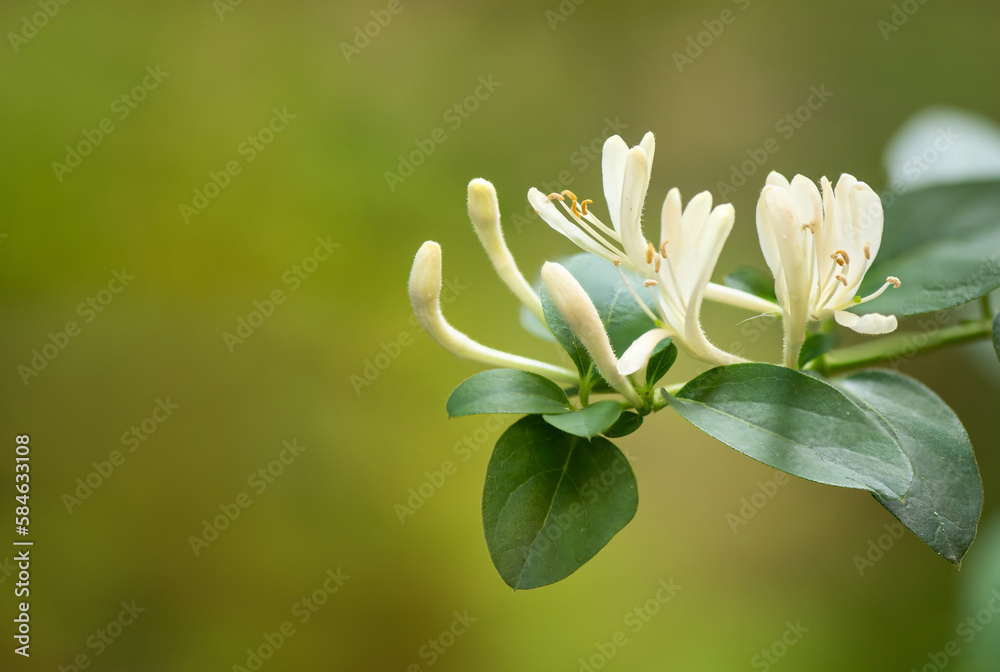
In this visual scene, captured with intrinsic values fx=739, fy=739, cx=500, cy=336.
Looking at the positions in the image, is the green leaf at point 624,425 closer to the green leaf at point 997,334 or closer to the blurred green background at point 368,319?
the green leaf at point 997,334

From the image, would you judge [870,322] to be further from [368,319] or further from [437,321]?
[368,319]

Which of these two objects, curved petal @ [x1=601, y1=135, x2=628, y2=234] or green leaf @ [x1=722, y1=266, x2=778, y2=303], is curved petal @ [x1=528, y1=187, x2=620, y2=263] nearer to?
curved petal @ [x1=601, y1=135, x2=628, y2=234]

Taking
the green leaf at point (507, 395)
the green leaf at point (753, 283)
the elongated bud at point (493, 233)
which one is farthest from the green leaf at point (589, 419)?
the green leaf at point (753, 283)

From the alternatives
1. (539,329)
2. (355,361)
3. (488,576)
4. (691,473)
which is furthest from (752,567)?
(539,329)

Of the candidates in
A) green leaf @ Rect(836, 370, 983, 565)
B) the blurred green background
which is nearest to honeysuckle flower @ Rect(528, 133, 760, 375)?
green leaf @ Rect(836, 370, 983, 565)

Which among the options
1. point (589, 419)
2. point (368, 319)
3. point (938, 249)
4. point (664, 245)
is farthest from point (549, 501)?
point (368, 319)
